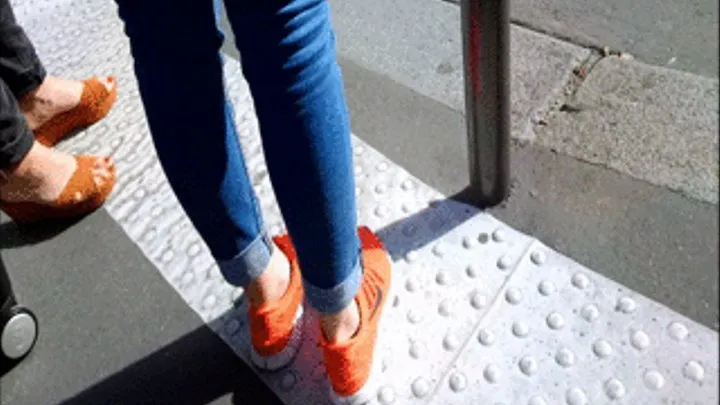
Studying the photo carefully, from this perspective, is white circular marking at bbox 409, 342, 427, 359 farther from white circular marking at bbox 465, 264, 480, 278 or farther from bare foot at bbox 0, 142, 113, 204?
bare foot at bbox 0, 142, 113, 204

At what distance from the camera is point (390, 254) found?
1.62 metres

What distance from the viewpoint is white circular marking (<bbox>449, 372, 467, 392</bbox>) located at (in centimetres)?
136

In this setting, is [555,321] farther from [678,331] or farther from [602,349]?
[678,331]

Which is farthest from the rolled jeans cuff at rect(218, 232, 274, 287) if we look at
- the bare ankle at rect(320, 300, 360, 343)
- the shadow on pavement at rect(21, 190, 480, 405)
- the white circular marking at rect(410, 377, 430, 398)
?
the white circular marking at rect(410, 377, 430, 398)

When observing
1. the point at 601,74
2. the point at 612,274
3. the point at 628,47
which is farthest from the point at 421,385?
the point at 628,47

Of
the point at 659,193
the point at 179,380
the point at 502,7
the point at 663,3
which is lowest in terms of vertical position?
the point at 179,380

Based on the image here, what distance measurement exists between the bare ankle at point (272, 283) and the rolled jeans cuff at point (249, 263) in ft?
0.08

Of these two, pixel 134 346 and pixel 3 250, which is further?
pixel 3 250

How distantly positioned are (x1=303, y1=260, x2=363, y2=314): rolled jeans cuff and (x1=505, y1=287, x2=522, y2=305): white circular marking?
1.21ft

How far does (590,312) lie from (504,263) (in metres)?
0.21

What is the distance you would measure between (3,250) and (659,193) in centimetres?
156

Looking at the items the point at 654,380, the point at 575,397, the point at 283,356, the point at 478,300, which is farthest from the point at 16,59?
the point at 654,380

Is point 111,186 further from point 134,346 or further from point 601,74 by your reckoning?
point 601,74

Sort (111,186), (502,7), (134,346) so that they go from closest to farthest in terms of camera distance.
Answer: (502,7) → (134,346) → (111,186)
